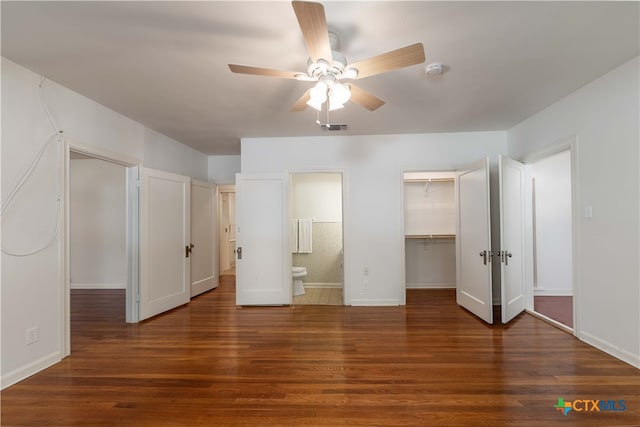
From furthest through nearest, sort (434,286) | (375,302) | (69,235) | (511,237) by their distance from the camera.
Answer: (434,286)
(375,302)
(511,237)
(69,235)

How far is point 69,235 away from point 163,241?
1279 mm

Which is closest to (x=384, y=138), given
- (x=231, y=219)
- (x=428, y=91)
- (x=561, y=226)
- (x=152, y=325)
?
(x=428, y=91)

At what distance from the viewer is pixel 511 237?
3.57 m

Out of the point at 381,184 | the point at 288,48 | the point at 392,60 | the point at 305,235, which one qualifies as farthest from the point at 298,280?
the point at 392,60

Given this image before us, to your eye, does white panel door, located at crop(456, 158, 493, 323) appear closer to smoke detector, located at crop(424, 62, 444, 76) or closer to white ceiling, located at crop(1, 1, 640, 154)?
white ceiling, located at crop(1, 1, 640, 154)

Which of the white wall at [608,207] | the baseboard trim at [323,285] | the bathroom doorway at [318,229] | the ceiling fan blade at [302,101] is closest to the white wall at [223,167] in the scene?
the bathroom doorway at [318,229]

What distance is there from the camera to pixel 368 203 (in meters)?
4.30

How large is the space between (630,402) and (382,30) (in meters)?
2.99

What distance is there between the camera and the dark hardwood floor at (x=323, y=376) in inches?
72.7

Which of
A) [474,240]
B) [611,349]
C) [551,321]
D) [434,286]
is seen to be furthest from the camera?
[434,286]

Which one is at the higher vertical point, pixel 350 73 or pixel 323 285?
pixel 350 73

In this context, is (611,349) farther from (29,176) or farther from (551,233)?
(29,176)

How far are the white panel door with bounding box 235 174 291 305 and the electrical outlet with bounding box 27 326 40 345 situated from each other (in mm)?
2187

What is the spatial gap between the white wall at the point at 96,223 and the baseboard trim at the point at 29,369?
3.30 meters
